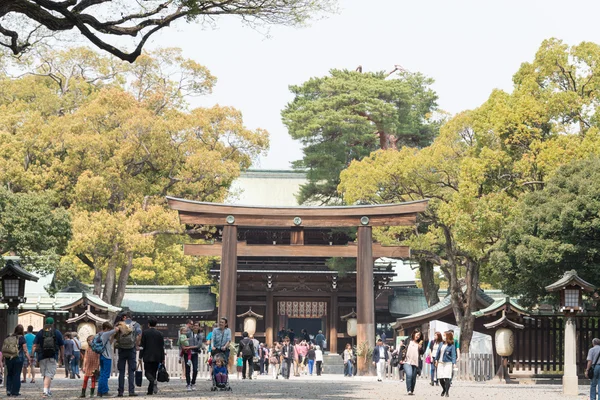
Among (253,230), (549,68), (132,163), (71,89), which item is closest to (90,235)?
(132,163)

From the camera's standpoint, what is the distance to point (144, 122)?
45125 mm

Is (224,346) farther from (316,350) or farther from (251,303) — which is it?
(251,303)

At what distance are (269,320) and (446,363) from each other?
27312 mm

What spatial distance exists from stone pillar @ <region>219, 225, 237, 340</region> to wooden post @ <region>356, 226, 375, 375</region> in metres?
4.72

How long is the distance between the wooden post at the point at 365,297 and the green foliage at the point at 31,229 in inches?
432

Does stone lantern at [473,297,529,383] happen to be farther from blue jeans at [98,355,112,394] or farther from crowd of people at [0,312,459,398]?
blue jeans at [98,355,112,394]

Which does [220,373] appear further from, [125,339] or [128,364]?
[125,339]

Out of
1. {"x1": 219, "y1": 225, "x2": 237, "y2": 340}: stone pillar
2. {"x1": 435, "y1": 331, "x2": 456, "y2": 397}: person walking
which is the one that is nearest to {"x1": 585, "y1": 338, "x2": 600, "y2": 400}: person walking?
{"x1": 435, "y1": 331, "x2": 456, "y2": 397}: person walking

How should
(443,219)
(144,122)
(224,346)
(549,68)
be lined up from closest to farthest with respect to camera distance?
(224,346) → (549,68) → (443,219) → (144,122)

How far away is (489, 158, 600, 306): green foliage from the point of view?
95.7ft

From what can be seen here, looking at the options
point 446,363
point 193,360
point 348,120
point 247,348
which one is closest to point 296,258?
point 348,120


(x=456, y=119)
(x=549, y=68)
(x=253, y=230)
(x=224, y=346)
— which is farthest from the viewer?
(x=253, y=230)

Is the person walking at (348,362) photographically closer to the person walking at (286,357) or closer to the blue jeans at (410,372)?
the person walking at (286,357)

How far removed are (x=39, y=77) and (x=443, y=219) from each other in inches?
1074
